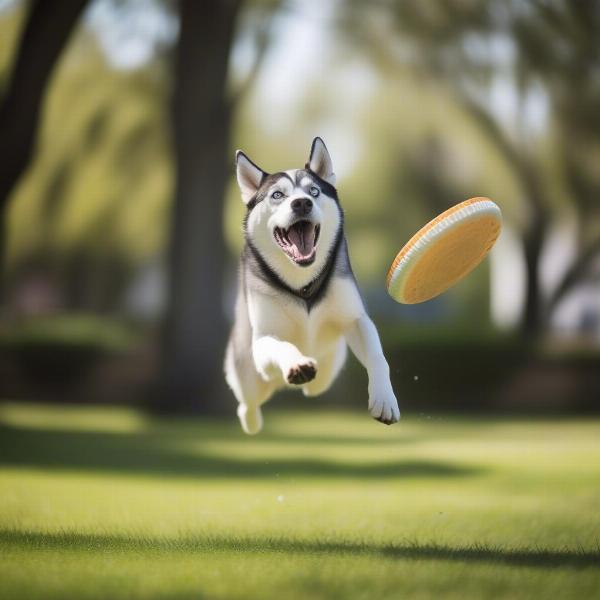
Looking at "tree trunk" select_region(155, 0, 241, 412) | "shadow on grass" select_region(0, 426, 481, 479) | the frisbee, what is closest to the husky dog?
the frisbee

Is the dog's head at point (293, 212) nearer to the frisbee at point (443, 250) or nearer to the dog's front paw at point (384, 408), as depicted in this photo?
the frisbee at point (443, 250)

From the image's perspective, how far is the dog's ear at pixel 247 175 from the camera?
540 cm

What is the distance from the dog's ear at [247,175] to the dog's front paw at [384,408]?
4.43 feet

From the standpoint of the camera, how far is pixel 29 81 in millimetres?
10766

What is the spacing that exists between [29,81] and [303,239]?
6722mm

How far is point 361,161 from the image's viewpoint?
2839 centimetres

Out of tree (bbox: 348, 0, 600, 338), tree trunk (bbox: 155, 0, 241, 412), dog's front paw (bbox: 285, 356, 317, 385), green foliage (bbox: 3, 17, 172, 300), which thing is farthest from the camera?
green foliage (bbox: 3, 17, 172, 300)

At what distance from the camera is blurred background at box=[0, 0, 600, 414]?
16.5 meters

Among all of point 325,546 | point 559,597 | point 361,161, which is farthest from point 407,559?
point 361,161

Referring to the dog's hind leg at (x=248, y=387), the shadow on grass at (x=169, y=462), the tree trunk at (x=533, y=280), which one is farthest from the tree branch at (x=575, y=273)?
the dog's hind leg at (x=248, y=387)

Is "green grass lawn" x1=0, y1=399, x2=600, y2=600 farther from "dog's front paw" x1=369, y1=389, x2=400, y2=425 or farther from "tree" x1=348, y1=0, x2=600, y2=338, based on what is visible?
"tree" x1=348, y1=0, x2=600, y2=338

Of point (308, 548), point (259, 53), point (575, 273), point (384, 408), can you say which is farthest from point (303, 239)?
point (575, 273)

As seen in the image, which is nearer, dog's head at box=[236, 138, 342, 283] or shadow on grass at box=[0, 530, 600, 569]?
dog's head at box=[236, 138, 342, 283]

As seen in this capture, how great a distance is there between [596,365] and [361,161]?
33.4ft
